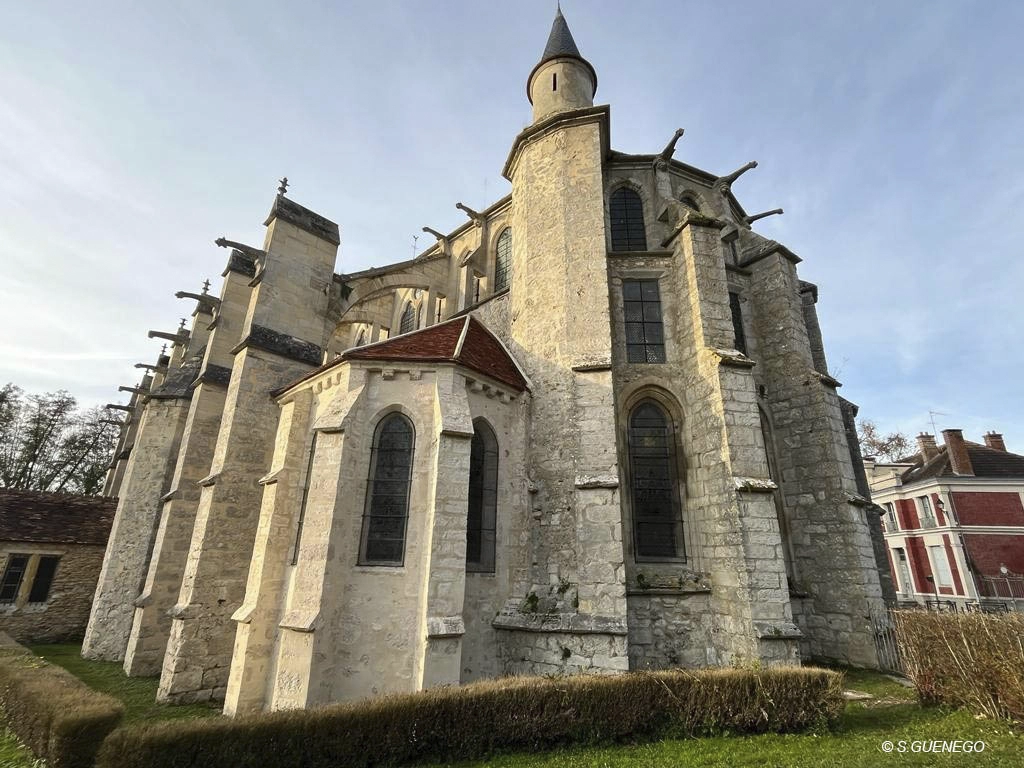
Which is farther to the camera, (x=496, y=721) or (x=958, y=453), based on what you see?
(x=958, y=453)

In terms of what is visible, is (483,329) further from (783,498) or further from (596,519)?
(783,498)

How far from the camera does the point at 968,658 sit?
6891 mm

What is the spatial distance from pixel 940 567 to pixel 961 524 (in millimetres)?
2779

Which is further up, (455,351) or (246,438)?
(455,351)

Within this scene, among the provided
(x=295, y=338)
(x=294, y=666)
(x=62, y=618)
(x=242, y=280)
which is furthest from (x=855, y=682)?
(x=62, y=618)

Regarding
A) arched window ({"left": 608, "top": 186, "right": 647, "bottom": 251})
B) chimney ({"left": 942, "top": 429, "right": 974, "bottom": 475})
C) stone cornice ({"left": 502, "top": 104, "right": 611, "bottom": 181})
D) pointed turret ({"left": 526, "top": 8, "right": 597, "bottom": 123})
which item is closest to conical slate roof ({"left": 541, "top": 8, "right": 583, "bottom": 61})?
pointed turret ({"left": 526, "top": 8, "right": 597, "bottom": 123})

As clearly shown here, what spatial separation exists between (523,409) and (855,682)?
27.9 ft

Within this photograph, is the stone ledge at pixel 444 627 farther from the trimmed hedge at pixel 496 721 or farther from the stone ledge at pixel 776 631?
the stone ledge at pixel 776 631

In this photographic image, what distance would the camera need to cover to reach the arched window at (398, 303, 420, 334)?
67.0 feet

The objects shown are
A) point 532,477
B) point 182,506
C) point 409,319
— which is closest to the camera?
point 532,477

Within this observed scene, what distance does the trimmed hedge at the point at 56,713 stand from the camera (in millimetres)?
5555

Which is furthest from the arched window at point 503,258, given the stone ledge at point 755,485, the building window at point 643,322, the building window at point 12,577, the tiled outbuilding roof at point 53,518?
the building window at point 12,577

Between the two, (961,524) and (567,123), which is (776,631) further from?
(961,524)

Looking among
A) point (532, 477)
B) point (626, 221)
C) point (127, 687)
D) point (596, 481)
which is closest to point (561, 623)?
point (596, 481)
